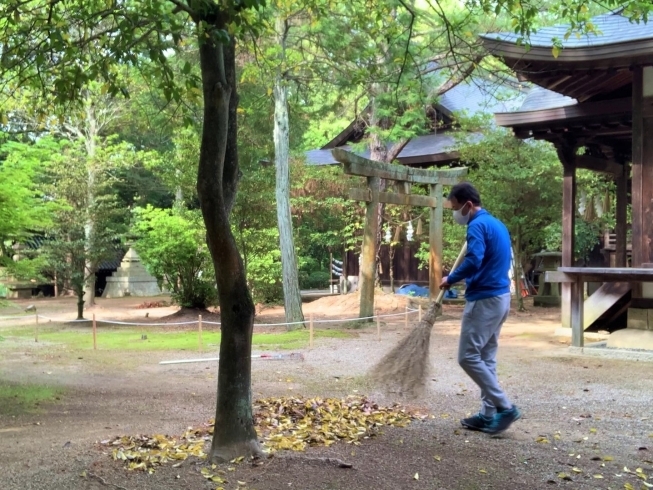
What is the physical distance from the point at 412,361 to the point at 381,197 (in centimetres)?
874

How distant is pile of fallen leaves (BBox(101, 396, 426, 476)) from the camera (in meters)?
4.23

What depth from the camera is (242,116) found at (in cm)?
1644

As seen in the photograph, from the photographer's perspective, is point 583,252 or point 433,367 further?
point 583,252

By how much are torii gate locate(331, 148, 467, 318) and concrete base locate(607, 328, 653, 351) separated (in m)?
5.07

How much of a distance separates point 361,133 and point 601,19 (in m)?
13.4

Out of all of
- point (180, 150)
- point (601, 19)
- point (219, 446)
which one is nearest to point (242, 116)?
point (180, 150)

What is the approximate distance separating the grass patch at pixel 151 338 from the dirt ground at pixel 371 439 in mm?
712

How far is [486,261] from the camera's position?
4.80m

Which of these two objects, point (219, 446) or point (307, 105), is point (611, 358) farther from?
point (307, 105)

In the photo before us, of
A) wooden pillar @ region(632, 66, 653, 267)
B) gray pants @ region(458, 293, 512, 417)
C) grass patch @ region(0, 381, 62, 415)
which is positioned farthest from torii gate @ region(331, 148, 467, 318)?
gray pants @ region(458, 293, 512, 417)

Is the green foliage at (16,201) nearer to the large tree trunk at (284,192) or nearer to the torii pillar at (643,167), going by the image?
the large tree trunk at (284,192)

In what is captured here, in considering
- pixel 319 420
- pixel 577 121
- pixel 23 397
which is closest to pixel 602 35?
pixel 577 121

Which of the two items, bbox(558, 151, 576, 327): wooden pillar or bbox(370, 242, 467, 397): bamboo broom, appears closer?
bbox(370, 242, 467, 397): bamboo broom

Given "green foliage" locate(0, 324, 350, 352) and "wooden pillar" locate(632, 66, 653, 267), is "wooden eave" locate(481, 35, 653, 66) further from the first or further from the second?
"green foliage" locate(0, 324, 350, 352)
